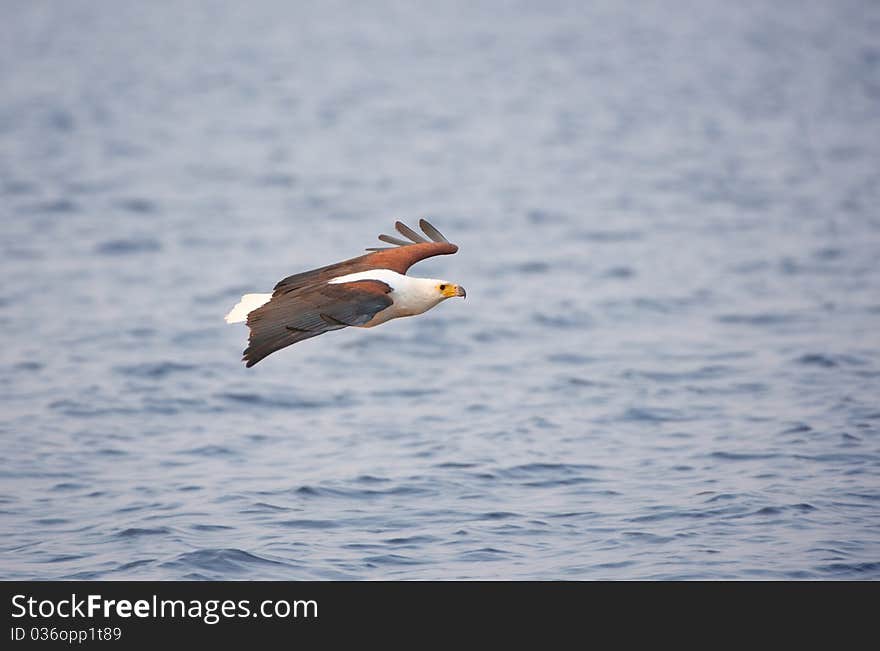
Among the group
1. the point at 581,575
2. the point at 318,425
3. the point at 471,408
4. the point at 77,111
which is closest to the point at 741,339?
the point at 471,408

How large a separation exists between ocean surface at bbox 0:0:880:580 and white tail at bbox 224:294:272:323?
6.05ft

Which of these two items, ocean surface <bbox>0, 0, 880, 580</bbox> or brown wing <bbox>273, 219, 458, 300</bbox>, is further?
ocean surface <bbox>0, 0, 880, 580</bbox>

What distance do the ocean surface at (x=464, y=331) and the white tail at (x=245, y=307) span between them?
6.05 ft

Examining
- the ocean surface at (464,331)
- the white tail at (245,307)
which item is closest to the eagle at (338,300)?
the white tail at (245,307)

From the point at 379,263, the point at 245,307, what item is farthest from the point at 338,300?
the point at 379,263

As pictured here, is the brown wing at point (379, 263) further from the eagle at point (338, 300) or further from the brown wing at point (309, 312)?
the brown wing at point (309, 312)

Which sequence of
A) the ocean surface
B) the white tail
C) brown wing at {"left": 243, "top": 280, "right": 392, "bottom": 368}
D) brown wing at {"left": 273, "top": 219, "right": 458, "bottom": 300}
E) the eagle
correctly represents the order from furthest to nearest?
the ocean surface
brown wing at {"left": 273, "top": 219, "right": 458, "bottom": 300}
the white tail
the eagle
brown wing at {"left": 243, "top": 280, "right": 392, "bottom": 368}

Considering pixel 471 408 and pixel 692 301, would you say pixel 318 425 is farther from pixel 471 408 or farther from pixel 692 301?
pixel 692 301

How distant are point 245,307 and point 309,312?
0.80m

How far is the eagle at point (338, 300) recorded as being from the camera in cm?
980

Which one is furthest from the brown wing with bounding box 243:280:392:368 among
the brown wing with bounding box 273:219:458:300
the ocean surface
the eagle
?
the ocean surface

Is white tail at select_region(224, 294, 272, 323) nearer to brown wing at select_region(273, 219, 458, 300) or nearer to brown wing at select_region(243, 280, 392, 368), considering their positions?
brown wing at select_region(243, 280, 392, 368)

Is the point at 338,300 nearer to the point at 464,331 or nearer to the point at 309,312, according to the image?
the point at 309,312

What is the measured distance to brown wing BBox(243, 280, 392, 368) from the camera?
31.8 feet
